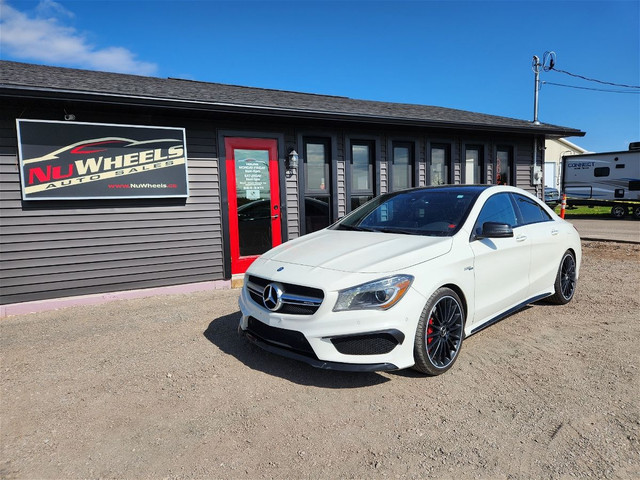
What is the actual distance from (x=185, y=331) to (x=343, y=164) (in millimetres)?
4366

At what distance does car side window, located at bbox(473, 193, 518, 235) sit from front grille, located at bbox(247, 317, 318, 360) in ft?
6.00

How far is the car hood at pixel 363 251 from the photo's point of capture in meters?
3.00

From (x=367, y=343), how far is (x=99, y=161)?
4.73m

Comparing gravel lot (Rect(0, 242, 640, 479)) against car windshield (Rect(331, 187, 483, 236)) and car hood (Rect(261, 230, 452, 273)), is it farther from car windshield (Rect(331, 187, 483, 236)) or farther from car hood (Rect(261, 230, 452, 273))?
car windshield (Rect(331, 187, 483, 236))

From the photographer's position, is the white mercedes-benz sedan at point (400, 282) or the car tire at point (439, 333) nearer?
the white mercedes-benz sedan at point (400, 282)

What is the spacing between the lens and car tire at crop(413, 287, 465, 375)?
293cm

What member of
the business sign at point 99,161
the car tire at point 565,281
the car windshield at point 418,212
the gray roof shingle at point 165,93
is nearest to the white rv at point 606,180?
the gray roof shingle at point 165,93

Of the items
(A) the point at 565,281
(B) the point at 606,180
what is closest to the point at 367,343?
(A) the point at 565,281

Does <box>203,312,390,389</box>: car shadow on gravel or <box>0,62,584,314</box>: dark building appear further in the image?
<box>0,62,584,314</box>: dark building

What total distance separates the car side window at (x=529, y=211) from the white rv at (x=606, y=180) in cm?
1703

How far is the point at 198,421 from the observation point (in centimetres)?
266

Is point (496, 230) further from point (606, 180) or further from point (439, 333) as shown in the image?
point (606, 180)

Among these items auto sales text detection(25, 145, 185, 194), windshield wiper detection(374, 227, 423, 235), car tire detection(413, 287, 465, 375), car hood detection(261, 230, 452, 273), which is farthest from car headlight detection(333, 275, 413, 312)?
auto sales text detection(25, 145, 185, 194)

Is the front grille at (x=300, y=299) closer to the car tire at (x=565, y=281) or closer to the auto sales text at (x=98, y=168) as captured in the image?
the car tire at (x=565, y=281)
